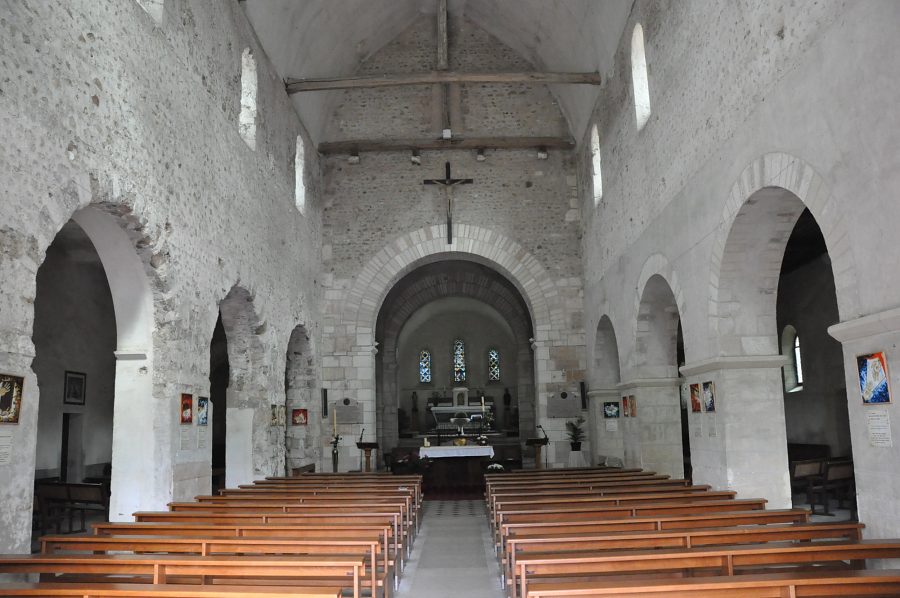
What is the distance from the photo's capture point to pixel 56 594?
3.97 metres

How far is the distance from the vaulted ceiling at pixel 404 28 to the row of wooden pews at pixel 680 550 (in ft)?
28.2

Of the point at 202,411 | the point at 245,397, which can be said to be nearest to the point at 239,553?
the point at 202,411

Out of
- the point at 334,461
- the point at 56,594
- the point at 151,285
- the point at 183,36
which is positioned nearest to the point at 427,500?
the point at 334,461

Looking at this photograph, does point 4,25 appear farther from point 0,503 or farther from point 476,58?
point 476,58

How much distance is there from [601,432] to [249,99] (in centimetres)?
936

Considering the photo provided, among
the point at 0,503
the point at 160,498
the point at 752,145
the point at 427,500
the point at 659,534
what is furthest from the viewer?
the point at 427,500

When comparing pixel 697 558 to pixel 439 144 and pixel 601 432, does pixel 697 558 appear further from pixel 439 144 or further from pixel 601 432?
pixel 439 144

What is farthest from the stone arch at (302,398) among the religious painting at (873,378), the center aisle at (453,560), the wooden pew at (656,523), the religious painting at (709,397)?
the religious painting at (873,378)

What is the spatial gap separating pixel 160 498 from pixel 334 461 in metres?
7.58

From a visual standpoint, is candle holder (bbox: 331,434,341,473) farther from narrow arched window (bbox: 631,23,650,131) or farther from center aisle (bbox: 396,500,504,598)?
narrow arched window (bbox: 631,23,650,131)

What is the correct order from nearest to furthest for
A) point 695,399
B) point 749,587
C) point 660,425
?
point 749,587, point 695,399, point 660,425

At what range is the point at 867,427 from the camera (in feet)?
18.8

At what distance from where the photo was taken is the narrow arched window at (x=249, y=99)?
→ 12.4m

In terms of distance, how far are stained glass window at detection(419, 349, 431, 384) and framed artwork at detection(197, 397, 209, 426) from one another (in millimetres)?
21914
